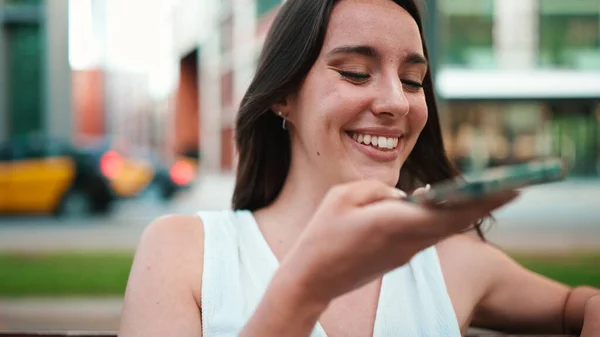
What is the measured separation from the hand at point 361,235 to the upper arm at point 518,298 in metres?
0.82

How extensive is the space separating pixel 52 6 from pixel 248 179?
15.4 m

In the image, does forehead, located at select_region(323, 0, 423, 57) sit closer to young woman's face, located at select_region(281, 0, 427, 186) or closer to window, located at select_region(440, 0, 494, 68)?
young woman's face, located at select_region(281, 0, 427, 186)

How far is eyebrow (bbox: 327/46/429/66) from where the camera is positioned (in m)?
1.34

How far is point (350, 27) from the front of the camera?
138 cm

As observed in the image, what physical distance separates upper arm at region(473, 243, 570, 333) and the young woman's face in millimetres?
408

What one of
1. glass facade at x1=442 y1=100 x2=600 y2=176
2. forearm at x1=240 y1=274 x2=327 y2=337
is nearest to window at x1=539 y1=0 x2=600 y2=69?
glass facade at x1=442 y1=100 x2=600 y2=176

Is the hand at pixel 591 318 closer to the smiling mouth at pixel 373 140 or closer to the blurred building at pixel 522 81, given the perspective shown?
the smiling mouth at pixel 373 140

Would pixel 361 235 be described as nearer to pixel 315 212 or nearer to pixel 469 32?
pixel 315 212

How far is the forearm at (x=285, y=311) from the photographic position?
2.94 ft

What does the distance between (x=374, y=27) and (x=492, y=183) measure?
0.76 m

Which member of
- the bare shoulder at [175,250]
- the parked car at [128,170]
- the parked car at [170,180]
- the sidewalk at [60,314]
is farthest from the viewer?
the parked car at [170,180]

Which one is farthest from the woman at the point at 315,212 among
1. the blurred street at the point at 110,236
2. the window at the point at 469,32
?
the window at the point at 469,32

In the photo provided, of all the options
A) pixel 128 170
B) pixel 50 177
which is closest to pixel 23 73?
pixel 128 170

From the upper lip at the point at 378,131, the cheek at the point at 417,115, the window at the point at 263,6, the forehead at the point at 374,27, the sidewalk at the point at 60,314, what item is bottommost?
the sidewalk at the point at 60,314
